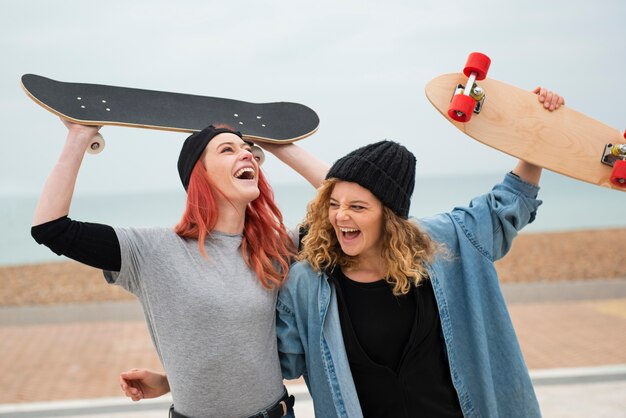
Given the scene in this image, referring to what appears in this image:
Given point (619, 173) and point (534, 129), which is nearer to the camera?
point (619, 173)

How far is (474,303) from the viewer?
2.26 metres

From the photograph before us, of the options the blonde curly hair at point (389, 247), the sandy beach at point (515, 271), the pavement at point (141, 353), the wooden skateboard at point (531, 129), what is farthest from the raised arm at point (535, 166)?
the sandy beach at point (515, 271)

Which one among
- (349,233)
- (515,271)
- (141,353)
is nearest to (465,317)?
(349,233)

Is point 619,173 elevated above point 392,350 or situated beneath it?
elevated above

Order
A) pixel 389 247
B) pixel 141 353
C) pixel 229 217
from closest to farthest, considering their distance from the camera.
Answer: pixel 389 247 → pixel 229 217 → pixel 141 353

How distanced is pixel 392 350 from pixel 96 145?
122cm

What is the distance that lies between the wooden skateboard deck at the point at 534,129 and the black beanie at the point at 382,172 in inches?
16.0

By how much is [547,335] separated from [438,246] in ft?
16.9

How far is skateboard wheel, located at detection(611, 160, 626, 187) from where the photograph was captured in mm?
2445

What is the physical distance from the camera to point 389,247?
2.21 m

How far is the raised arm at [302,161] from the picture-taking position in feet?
8.71

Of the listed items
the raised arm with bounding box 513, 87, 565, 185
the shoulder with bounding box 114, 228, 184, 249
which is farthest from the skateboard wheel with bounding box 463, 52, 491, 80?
the shoulder with bounding box 114, 228, 184, 249

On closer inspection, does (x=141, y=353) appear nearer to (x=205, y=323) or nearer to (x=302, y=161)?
(x=302, y=161)

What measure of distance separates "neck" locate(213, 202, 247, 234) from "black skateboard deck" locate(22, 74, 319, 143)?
37 cm
